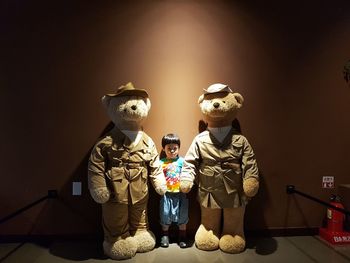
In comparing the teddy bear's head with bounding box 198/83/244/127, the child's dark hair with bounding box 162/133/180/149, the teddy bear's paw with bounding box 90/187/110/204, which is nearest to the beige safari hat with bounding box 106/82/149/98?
the child's dark hair with bounding box 162/133/180/149

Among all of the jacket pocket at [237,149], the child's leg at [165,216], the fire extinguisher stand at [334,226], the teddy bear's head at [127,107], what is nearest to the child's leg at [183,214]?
the child's leg at [165,216]

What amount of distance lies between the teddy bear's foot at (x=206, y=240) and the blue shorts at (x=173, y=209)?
162mm

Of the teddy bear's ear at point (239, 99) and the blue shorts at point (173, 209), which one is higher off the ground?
the teddy bear's ear at point (239, 99)

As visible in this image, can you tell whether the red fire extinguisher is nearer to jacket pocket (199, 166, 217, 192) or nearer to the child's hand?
jacket pocket (199, 166, 217, 192)

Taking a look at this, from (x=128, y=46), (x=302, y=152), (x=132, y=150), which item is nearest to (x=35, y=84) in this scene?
(x=128, y=46)

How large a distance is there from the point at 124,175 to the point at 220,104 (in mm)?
924

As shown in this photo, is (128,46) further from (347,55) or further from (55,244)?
(347,55)

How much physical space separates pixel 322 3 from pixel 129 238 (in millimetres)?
2583

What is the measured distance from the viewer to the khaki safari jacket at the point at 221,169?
256cm

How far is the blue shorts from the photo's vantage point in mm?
2623

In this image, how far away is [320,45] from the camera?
2881 millimetres

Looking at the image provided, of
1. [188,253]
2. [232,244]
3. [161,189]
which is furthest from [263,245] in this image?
[161,189]

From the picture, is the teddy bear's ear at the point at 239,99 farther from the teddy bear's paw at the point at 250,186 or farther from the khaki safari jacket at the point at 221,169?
the teddy bear's paw at the point at 250,186

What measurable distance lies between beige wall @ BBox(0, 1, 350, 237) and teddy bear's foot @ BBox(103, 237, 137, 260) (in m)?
0.38
